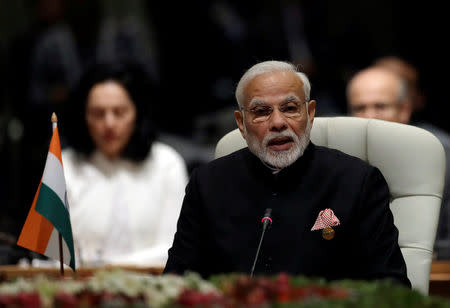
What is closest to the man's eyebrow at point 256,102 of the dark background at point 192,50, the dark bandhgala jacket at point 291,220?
the dark bandhgala jacket at point 291,220

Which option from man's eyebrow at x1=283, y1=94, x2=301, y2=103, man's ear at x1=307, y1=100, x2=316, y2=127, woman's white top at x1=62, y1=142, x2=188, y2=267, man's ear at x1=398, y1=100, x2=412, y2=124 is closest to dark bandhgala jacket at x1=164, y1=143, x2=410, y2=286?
man's ear at x1=307, y1=100, x2=316, y2=127

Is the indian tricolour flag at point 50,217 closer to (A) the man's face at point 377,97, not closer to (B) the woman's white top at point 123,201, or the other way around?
(B) the woman's white top at point 123,201

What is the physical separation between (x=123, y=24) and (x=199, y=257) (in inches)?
175

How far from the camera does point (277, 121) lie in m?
3.42

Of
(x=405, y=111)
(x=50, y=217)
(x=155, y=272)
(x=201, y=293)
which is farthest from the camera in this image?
(x=405, y=111)

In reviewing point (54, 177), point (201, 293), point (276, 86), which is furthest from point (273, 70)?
point (201, 293)

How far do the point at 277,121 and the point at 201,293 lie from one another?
4.54 ft

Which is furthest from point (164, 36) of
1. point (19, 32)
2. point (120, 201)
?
point (120, 201)

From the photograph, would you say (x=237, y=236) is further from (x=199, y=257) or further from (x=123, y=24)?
(x=123, y=24)

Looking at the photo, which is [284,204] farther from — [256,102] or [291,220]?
[256,102]

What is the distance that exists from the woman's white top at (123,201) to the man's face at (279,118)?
1.62 metres

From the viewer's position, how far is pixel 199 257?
3.48 meters

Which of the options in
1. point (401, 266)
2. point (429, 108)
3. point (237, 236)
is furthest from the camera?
point (429, 108)

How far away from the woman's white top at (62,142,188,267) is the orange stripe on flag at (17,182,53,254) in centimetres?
158
